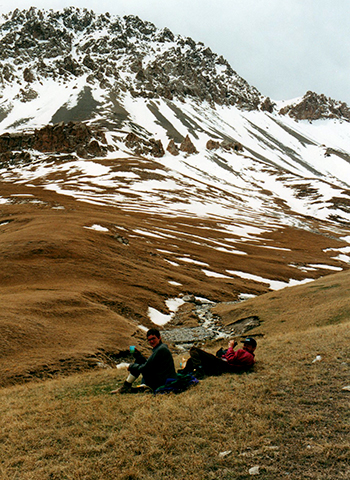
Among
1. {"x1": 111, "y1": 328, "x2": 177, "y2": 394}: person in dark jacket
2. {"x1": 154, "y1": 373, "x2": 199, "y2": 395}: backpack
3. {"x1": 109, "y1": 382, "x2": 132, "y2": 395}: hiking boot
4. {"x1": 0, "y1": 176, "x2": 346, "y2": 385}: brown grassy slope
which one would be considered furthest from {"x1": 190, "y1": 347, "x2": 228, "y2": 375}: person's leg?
{"x1": 0, "y1": 176, "x2": 346, "y2": 385}: brown grassy slope

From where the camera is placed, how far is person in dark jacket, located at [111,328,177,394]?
12172 mm

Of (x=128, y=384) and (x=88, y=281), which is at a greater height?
(x=128, y=384)

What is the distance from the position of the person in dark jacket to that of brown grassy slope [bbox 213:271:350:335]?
13.3 m

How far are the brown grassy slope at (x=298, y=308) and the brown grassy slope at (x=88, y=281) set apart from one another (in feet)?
21.9

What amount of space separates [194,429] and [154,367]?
10.7 ft

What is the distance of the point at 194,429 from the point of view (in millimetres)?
9469

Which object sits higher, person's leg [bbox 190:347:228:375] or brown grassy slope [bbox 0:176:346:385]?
person's leg [bbox 190:347:228:375]

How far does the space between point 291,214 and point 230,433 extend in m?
156

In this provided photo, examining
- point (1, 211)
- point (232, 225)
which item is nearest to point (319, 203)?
point (232, 225)

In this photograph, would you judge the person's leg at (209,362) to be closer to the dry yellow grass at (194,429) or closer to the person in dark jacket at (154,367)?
the dry yellow grass at (194,429)

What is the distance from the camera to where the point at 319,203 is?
Answer: 181125mm

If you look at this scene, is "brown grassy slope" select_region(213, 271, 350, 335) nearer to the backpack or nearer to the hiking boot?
the backpack

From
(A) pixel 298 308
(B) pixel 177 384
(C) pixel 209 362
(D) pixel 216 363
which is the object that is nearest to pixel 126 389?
(B) pixel 177 384

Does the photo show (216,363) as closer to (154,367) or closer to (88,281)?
(154,367)
